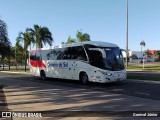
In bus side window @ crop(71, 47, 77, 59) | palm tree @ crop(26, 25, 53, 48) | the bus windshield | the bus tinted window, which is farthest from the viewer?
palm tree @ crop(26, 25, 53, 48)

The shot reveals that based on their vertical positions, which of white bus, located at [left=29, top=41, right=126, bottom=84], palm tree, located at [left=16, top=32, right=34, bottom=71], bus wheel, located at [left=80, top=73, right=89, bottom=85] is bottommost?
bus wheel, located at [left=80, top=73, right=89, bottom=85]

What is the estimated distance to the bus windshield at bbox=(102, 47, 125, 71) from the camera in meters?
21.0

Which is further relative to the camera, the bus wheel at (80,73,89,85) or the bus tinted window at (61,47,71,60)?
the bus tinted window at (61,47,71,60)

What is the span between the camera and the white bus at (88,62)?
20969mm

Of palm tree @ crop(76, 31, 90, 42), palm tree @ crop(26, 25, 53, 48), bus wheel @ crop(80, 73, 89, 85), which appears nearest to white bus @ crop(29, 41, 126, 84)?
bus wheel @ crop(80, 73, 89, 85)

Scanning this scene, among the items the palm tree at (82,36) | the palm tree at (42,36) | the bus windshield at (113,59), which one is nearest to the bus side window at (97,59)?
the bus windshield at (113,59)

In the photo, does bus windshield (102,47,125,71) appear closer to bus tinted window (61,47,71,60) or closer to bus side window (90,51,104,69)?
bus side window (90,51,104,69)

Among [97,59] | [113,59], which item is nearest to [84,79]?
[97,59]

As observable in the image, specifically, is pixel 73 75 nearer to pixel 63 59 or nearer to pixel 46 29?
pixel 63 59

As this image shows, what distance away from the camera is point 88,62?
22.0m

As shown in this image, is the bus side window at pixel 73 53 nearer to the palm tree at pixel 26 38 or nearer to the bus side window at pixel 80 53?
the bus side window at pixel 80 53

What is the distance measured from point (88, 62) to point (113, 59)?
182cm

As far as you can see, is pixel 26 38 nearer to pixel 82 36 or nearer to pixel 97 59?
pixel 82 36

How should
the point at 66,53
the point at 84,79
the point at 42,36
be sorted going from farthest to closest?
the point at 42,36 → the point at 66,53 → the point at 84,79
